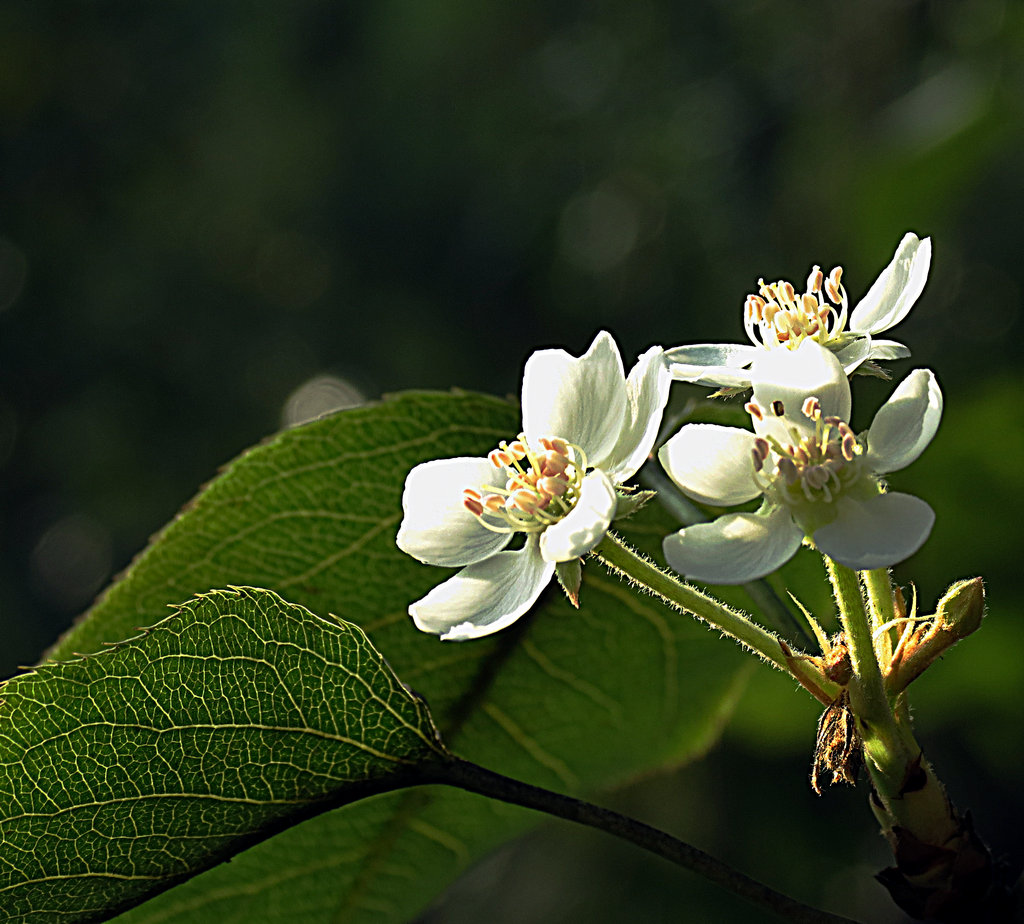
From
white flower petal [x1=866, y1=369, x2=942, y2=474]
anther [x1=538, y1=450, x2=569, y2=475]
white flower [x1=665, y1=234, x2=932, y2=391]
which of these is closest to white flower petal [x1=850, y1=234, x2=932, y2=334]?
white flower [x1=665, y1=234, x2=932, y2=391]

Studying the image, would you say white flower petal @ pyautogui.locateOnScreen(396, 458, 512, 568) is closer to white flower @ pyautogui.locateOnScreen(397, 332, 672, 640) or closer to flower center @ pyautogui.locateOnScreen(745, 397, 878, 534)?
white flower @ pyautogui.locateOnScreen(397, 332, 672, 640)

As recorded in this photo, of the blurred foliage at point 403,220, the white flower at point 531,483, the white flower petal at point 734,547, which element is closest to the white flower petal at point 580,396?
the white flower at point 531,483

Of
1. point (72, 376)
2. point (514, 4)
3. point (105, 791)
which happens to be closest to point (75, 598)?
point (72, 376)

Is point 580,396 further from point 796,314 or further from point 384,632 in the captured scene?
point 384,632

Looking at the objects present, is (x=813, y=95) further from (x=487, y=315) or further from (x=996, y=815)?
(x=996, y=815)

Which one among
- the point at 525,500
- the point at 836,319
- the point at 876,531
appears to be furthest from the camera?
the point at 836,319

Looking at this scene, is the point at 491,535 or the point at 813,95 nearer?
the point at 491,535

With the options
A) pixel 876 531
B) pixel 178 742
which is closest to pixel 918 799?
pixel 876 531

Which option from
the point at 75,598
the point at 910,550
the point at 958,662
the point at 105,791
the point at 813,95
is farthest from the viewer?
the point at 75,598
